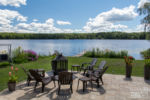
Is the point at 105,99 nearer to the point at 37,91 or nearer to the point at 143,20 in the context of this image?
the point at 37,91

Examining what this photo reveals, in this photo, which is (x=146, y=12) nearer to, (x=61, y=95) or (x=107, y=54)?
(x=107, y=54)

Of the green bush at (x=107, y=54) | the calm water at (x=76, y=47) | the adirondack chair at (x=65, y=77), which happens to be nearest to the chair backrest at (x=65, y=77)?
the adirondack chair at (x=65, y=77)

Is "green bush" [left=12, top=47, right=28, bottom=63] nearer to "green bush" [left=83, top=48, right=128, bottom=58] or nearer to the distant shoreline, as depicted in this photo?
"green bush" [left=83, top=48, right=128, bottom=58]

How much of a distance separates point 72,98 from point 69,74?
2.29ft

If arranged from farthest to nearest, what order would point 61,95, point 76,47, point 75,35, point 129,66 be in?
point 75,35, point 76,47, point 129,66, point 61,95

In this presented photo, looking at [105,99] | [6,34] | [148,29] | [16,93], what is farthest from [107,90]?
[6,34]

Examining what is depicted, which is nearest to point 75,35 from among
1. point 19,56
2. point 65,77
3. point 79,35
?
point 79,35

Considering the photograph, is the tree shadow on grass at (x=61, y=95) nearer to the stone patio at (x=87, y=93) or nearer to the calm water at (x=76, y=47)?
the stone patio at (x=87, y=93)

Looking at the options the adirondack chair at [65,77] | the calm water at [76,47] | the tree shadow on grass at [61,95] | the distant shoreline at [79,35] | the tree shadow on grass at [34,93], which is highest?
the distant shoreline at [79,35]

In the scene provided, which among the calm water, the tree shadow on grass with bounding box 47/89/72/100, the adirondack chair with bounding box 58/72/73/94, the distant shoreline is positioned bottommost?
the tree shadow on grass with bounding box 47/89/72/100

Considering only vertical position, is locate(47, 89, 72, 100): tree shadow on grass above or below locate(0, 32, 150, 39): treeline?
below

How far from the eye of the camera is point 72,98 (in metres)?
3.78

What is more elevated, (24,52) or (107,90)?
(24,52)

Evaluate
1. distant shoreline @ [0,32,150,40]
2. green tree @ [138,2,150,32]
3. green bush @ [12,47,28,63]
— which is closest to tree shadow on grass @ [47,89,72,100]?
green bush @ [12,47,28,63]
